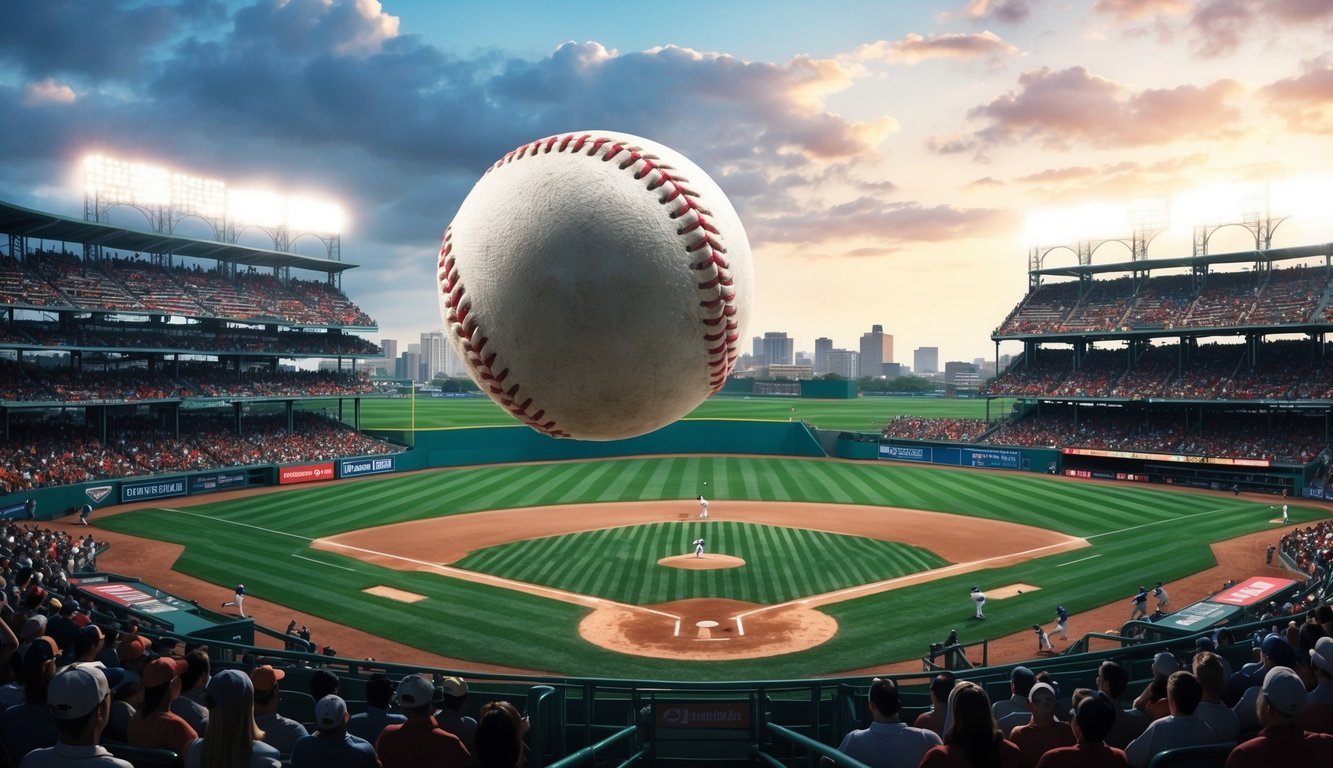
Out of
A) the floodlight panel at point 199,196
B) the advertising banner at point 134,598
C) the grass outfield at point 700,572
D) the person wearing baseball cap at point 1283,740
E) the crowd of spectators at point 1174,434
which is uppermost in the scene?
the floodlight panel at point 199,196

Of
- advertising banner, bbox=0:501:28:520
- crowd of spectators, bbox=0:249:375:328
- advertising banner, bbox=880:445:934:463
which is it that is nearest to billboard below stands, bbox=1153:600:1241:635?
advertising banner, bbox=880:445:934:463

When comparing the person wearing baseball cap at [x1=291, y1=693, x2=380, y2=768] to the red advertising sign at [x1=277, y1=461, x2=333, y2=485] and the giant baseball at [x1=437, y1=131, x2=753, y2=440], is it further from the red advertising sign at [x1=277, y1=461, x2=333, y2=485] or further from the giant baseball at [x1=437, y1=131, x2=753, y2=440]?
the red advertising sign at [x1=277, y1=461, x2=333, y2=485]

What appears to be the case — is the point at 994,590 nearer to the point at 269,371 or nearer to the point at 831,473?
the point at 831,473

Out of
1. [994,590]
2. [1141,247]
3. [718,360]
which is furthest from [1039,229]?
[718,360]

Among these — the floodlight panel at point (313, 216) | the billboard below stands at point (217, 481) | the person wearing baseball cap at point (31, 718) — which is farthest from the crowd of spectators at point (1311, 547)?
the floodlight panel at point (313, 216)

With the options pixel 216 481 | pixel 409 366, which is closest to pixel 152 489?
pixel 216 481

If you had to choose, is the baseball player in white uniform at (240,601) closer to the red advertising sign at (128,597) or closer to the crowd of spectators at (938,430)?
the red advertising sign at (128,597)
